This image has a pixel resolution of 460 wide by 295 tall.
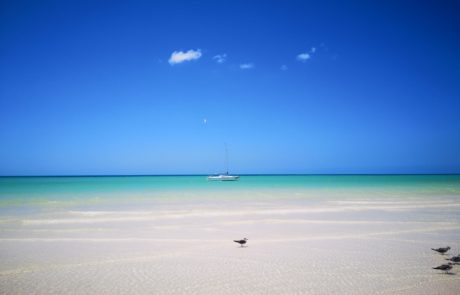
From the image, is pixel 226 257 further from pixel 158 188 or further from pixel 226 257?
pixel 158 188

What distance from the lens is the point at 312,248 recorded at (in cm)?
991

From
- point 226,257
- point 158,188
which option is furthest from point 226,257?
point 158,188

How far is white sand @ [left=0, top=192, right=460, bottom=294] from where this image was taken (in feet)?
22.0

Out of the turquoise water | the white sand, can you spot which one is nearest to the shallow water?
the white sand

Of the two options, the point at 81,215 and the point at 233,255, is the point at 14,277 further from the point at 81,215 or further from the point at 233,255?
the point at 81,215

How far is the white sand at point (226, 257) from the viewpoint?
22.0ft

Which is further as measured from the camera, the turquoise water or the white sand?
the turquoise water

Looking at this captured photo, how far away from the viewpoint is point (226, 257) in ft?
29.3

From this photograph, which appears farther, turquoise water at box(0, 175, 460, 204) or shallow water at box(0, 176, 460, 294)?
turquoise water at box(0, 175, 460, 204)

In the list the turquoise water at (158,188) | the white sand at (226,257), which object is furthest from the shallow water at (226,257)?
the turquoise water at (158,188)

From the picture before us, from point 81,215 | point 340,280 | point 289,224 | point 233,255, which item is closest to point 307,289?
point 340,280

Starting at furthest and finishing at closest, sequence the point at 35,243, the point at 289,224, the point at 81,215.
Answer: the point at 81,215 → the point at 289,224 → the point at 35,243

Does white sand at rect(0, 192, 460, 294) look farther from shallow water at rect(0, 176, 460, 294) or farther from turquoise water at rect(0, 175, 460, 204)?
turquoise water at rect(0, 175, 460, 204)

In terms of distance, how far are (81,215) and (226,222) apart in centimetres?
899
